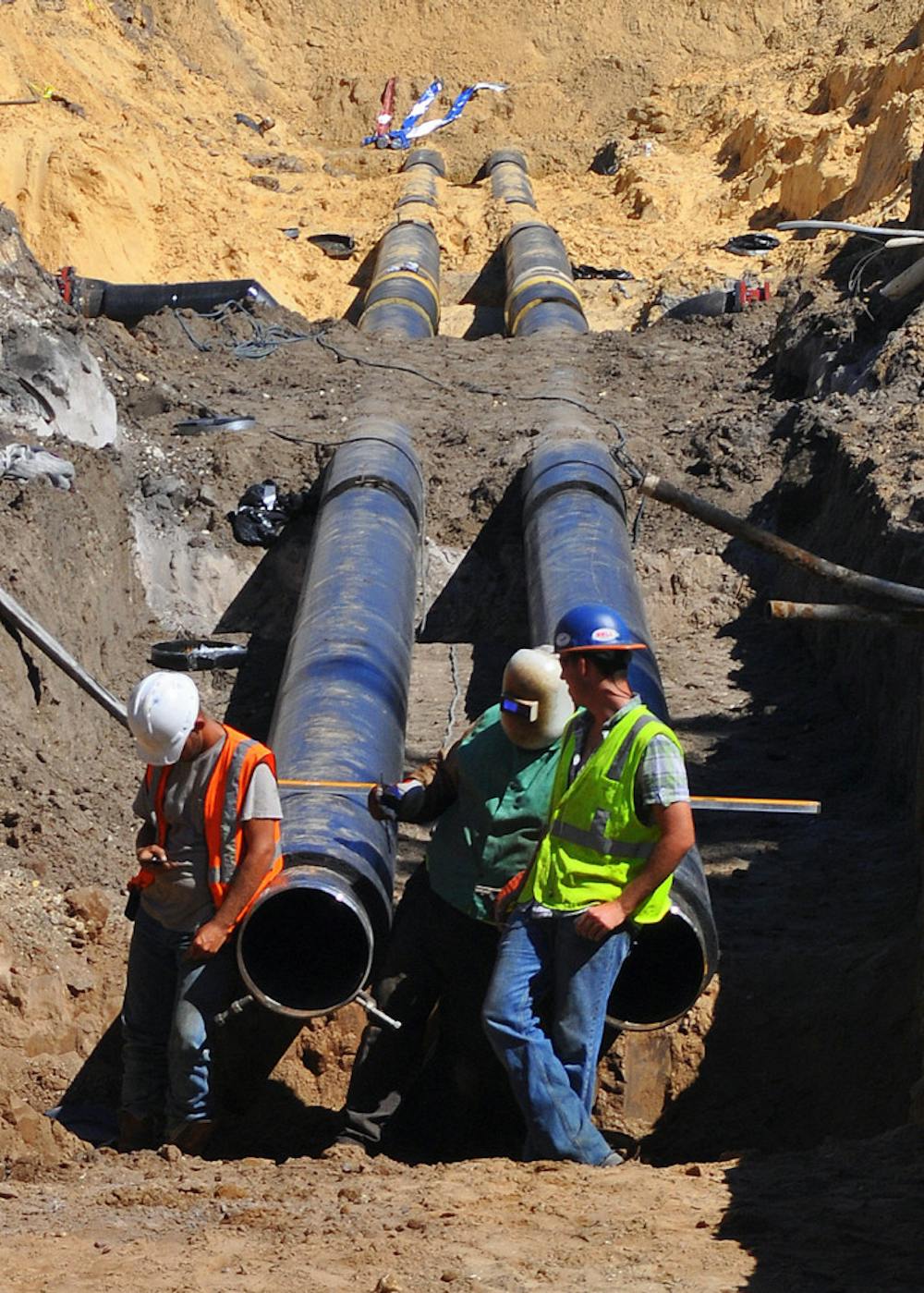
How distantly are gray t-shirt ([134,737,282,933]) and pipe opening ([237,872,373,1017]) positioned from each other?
193 mm

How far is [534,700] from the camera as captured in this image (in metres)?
4.61

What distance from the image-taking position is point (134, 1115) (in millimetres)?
5102

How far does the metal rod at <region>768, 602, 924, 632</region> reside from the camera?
417 cm

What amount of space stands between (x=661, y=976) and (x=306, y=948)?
1202 mm

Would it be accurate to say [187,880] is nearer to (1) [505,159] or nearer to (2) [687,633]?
(2) [687,633]

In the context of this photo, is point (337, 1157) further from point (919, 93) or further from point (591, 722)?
point (919, 93)

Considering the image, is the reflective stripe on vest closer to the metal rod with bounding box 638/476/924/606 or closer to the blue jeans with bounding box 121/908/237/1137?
the metal rod with bounding box 638/476/924/606

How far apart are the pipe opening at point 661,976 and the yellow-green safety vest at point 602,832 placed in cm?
74

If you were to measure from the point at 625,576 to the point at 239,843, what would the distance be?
3.99m

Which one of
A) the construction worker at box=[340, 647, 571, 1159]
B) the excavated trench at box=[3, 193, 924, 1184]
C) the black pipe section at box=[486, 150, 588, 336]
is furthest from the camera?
the black pipe section at box=[486, 150, 588, 336]

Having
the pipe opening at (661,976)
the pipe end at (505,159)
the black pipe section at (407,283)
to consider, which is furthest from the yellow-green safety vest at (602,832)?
the pipe end at (505,159)

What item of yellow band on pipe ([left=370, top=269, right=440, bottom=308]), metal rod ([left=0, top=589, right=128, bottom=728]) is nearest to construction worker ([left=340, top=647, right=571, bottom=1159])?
metal rod ([left=0, top=589, right=128, bottom=728])

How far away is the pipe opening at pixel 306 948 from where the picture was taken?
5.04 metres

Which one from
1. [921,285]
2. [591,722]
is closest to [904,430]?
[921,285]
